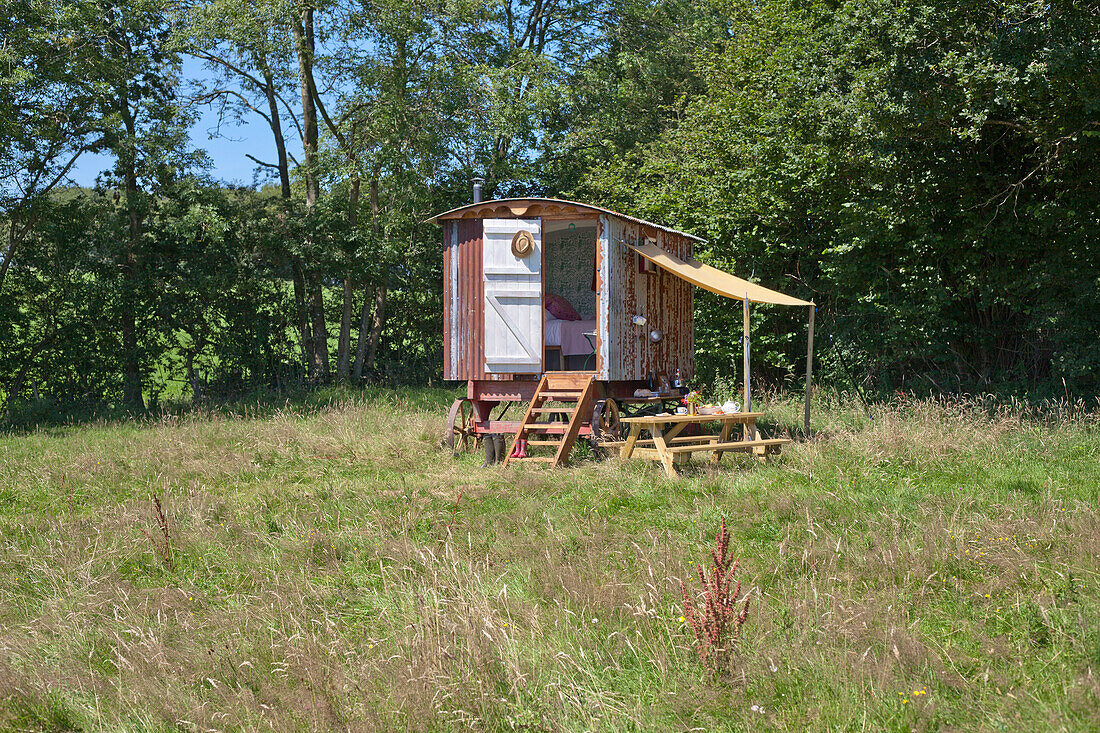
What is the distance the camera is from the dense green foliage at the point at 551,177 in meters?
10.8

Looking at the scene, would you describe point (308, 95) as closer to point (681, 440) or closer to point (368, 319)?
point (368, 319)

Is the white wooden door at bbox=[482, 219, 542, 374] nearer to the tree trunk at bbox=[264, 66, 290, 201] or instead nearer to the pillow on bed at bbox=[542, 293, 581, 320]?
the pillow on bed at bbox=[542, 293, 581, 320]

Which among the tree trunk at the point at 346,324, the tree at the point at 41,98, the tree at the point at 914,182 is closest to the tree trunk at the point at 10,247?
the tree at the point at 41,98

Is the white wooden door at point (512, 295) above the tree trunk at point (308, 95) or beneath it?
beneath

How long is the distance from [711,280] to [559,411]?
255cm

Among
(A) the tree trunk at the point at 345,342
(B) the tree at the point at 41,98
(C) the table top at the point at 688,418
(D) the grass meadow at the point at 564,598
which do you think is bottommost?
(D) the grass meadow at the point at 564,598

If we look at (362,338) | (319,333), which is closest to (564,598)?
(319,333)

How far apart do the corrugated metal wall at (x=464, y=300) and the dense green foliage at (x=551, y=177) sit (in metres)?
5.52

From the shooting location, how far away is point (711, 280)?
983 centimetres

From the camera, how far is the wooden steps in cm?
851

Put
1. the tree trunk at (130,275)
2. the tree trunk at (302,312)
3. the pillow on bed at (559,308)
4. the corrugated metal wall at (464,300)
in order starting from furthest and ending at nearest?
1. the tree trunk at (302,312)
2. the tree trunk at (130,275)
3. the pillow on bed at (559,308)
4. the corrugated metal wall at (464,300)

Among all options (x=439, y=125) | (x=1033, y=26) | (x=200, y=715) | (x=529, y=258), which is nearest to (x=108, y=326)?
(x=439, y=125)

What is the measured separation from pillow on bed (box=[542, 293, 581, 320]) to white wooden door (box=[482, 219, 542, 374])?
289cm

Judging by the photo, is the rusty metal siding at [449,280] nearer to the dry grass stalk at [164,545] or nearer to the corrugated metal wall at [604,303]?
the corrugated metal wall at [604,303]
